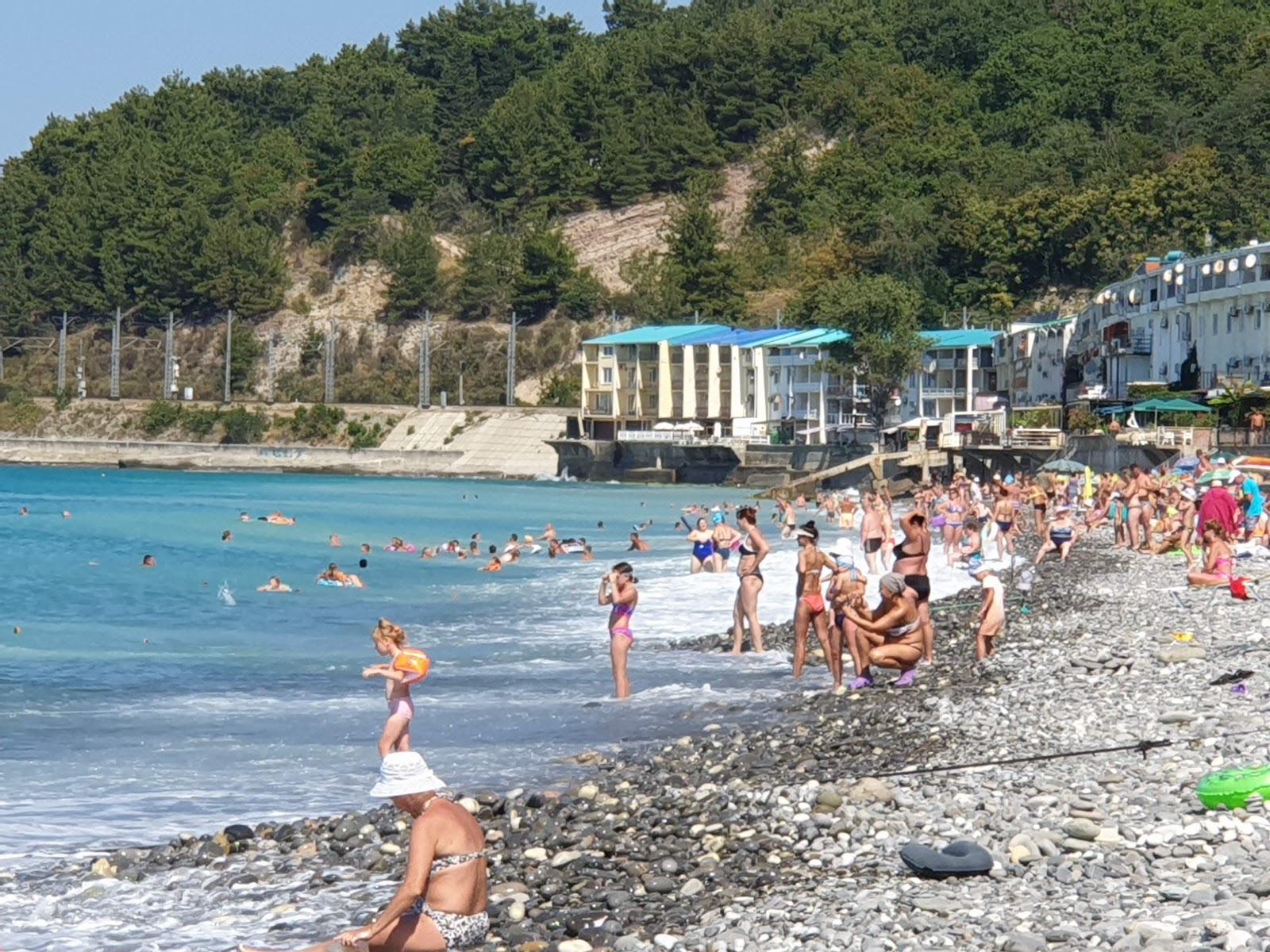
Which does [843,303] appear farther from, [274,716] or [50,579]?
[274,716]

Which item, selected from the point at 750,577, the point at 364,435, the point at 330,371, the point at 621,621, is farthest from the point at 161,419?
the point at 621,621

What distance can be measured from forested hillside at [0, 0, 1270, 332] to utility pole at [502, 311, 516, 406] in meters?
4.74

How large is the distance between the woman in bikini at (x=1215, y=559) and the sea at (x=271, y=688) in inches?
181

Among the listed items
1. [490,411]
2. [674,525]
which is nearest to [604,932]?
[674,525]

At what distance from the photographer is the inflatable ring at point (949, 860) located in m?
7.62

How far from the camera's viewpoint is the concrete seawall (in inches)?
3583

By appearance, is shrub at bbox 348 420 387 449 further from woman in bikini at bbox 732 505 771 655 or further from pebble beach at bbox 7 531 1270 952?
pebble beach at bbox 7 531 1270 952

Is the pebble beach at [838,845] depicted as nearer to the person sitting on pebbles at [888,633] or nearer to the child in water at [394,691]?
the child in water at [394,691]

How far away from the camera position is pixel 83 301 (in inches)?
4690

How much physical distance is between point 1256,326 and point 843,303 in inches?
896

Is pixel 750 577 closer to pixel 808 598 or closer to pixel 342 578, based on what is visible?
pixel 808 598

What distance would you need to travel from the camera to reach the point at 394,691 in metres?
9.32

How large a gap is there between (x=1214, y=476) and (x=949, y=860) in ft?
69.2

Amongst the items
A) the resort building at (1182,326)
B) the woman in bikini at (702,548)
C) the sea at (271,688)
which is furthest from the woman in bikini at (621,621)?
the resort building at (1182,326)
